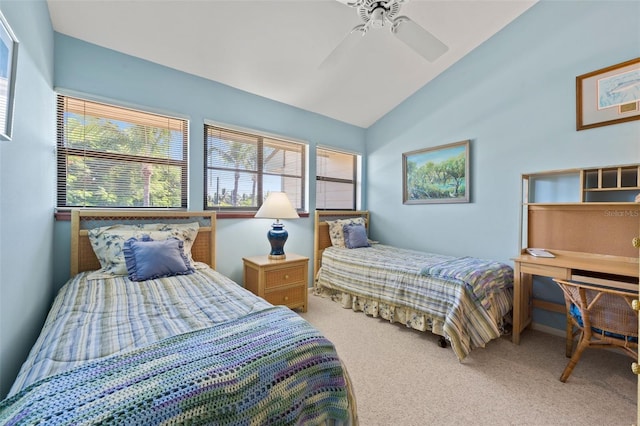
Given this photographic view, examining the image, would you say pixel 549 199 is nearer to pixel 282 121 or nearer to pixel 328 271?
pixel 328 271

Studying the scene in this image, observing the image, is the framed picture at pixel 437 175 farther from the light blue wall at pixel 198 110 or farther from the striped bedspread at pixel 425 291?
the light blue wall at pixel 198 110

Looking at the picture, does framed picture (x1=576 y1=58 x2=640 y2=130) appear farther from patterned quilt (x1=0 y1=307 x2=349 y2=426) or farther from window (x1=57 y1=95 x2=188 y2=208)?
window (x1=57 y1=95 x2=188 y2=208)

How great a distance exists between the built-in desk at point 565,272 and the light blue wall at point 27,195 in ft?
10.9

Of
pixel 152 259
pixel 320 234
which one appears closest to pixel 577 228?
pixel 320 234

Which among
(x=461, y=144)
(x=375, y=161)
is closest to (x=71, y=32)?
(x=375, y=161)

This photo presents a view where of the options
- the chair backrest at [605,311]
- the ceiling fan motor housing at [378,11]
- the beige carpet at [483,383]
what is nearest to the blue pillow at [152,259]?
the beige carpet at [483,383]

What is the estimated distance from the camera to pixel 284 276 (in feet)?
9.29

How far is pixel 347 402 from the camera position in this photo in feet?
3.57

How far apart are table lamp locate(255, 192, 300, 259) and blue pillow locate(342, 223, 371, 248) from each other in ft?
3.16

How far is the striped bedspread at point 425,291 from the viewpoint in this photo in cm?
213

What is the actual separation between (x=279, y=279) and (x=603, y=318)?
2.48m

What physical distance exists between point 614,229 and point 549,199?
19.8 inches

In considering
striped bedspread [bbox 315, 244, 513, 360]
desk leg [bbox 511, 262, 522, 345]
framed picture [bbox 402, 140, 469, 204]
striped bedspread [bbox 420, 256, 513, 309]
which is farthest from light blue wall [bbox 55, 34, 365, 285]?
desk leg [bbox 511, 262, 522, 345]

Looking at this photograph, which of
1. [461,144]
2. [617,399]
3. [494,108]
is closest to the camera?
[617,399]
